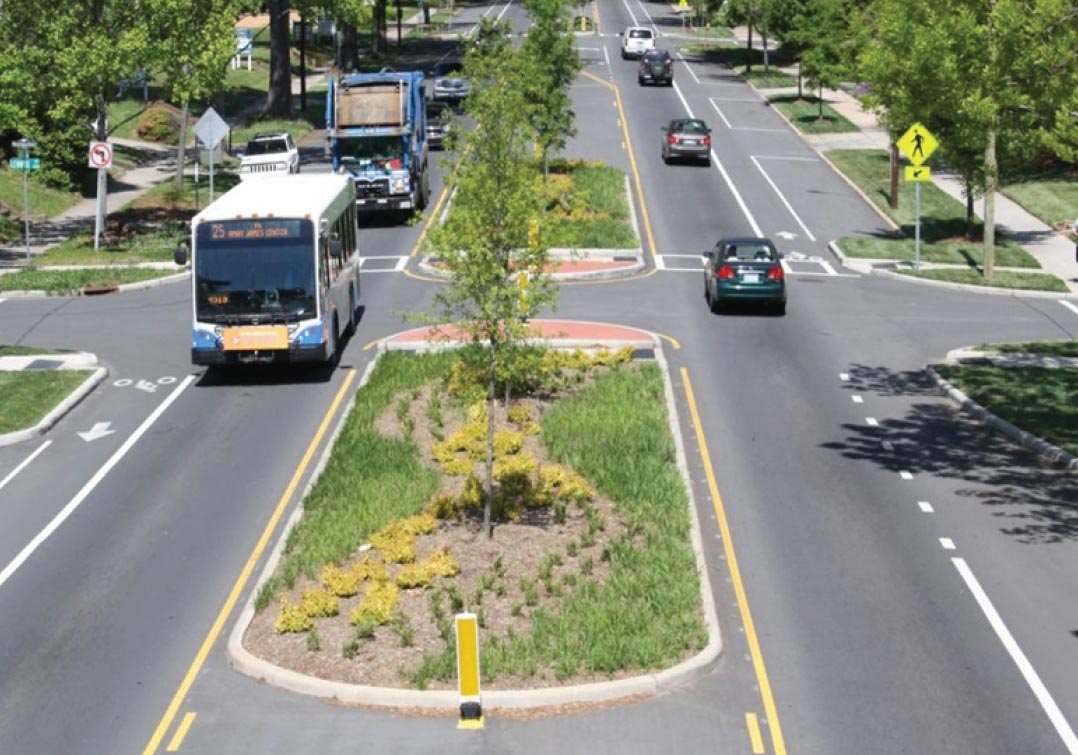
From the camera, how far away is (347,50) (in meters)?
84.5

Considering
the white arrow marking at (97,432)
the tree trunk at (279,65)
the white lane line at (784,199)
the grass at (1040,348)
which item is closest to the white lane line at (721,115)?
the white lane line at (784,199)

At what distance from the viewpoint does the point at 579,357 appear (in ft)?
106

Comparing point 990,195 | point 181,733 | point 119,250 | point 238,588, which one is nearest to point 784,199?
point 990,195

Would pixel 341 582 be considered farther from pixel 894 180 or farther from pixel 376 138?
pixel 894 180

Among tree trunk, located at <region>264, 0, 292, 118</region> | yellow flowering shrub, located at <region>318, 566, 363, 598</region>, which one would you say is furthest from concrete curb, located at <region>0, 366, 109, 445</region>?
tree trunk, located at <region>264, 0, 292, 118</region>

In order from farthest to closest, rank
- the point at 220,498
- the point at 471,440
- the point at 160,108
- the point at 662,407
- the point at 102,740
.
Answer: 1. the point at 160,108
2. the point at 662,407
3. the point at 471,440
4. the point at 220,498
5. the point at 102,740

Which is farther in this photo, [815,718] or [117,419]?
[117,419]

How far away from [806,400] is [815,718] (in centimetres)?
1451

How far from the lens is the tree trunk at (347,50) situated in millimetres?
83812

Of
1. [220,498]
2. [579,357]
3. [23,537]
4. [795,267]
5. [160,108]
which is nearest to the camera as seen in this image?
[23,537]

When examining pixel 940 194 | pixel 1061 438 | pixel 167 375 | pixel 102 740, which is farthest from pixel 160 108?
pixel 102 740

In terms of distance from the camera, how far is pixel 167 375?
108 ft

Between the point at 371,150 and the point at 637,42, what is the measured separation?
4976 cm

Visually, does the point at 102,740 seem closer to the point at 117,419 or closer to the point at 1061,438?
the point at 117,419
